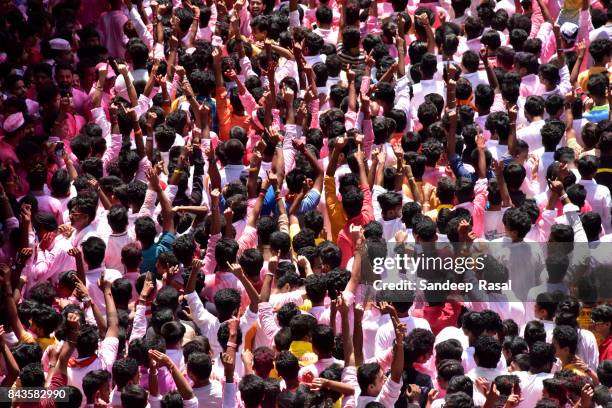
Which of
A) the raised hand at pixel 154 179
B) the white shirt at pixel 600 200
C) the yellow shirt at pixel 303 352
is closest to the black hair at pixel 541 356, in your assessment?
the yellow shirt at pixel 303 352

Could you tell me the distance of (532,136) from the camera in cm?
1448

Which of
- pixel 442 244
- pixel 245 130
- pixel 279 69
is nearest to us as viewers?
pixel 442 244

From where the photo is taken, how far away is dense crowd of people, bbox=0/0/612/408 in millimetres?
10992

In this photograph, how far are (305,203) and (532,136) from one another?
246 cm

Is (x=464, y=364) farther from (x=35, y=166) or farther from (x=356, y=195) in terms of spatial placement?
(x=35, y=166)

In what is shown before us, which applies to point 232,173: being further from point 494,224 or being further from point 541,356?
→ point 541,356

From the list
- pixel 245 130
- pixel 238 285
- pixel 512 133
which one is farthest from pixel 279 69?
pixel 238 285

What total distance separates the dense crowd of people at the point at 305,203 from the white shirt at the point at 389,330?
23 mm

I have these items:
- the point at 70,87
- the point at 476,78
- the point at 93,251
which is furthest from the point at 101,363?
the point at 476,78

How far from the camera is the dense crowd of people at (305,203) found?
1099 centimetres

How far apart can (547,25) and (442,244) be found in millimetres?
4763

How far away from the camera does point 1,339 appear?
11.3 metres

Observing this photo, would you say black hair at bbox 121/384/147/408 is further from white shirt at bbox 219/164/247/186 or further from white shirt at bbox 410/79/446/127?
white shirt at bbox 410/79/446/127

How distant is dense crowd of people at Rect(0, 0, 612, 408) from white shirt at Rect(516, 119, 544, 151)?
2 cm
